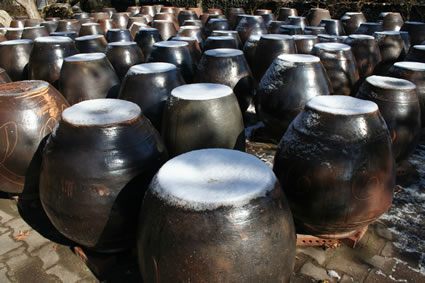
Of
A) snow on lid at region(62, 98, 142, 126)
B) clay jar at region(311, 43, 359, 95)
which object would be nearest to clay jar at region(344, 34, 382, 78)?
clay jar at region(311, 43, 359, 95)

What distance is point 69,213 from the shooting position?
7.79ft

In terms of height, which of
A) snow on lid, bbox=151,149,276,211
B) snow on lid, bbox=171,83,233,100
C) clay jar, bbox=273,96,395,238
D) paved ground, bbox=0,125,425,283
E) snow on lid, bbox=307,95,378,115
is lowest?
paved ground, bbox=0,125,425,283

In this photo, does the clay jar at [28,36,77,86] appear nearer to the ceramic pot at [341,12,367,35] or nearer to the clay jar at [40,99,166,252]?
the clay jar at [40,99,166,252]

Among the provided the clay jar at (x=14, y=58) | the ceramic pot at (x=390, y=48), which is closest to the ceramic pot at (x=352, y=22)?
the ceramic pot at (x=390, y=48)

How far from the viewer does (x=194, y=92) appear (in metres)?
3.39

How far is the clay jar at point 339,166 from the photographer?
8.13 ft

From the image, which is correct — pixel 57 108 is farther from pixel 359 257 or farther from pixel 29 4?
pixel 29 4

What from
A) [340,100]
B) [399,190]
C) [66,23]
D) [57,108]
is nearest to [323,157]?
[340,100]

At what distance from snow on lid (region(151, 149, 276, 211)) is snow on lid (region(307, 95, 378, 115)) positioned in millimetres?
855

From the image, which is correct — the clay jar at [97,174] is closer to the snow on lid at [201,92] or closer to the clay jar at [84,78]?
the snow on lid at [201,92]

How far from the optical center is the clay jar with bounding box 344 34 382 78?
602 centimetres

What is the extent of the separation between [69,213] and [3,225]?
138cm

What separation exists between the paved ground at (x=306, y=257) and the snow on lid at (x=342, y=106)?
1236 mm

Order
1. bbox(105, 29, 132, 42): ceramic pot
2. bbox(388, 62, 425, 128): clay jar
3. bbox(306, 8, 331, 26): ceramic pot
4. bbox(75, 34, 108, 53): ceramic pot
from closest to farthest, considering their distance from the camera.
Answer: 1. bbox(388, 62, 425, 128): clay jar
2. bbox(75, 34, 108, 53): ceramic pot
3. bbox(105, 29, 132, 42): ceramic pot
4. bbox(306, 8, 331, 26): ceramic pot
